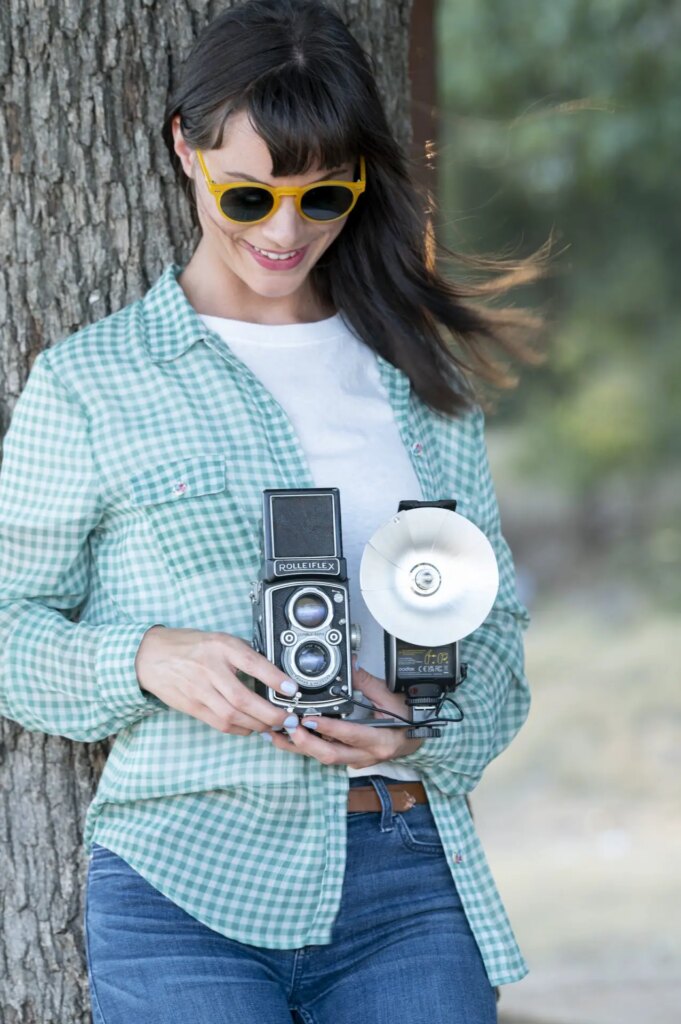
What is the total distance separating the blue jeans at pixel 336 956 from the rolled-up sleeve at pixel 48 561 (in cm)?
23

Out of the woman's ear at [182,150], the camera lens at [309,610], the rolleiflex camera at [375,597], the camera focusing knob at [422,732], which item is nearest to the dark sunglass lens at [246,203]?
the woman's ear at [182,150]

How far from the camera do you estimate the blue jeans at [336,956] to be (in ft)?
6.28

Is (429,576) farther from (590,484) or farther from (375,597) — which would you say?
(590,484)

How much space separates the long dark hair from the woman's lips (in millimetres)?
157

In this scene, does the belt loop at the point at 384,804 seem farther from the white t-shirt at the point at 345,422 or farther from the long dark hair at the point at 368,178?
the long dark hair at the point at 368,178

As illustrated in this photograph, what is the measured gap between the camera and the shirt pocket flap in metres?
2.08

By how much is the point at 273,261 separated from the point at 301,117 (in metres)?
0.24

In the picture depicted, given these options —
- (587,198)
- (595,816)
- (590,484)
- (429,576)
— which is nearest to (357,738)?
(429,576)

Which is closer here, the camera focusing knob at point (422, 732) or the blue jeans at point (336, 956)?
the blue jeans at point (336, 956)

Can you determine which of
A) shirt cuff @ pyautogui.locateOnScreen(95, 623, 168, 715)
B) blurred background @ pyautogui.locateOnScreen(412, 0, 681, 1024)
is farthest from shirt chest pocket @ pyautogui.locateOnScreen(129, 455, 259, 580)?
blurred background @ pyautogui.locateOnScreen(412, 0, 681, 1024)

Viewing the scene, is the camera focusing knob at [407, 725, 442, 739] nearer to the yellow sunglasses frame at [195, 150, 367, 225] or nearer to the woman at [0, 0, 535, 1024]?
the woman at [0, 0, 535, 1024]

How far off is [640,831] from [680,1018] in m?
2.32

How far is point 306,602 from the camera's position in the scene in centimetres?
185

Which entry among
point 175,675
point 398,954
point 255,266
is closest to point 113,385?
point 255,266
